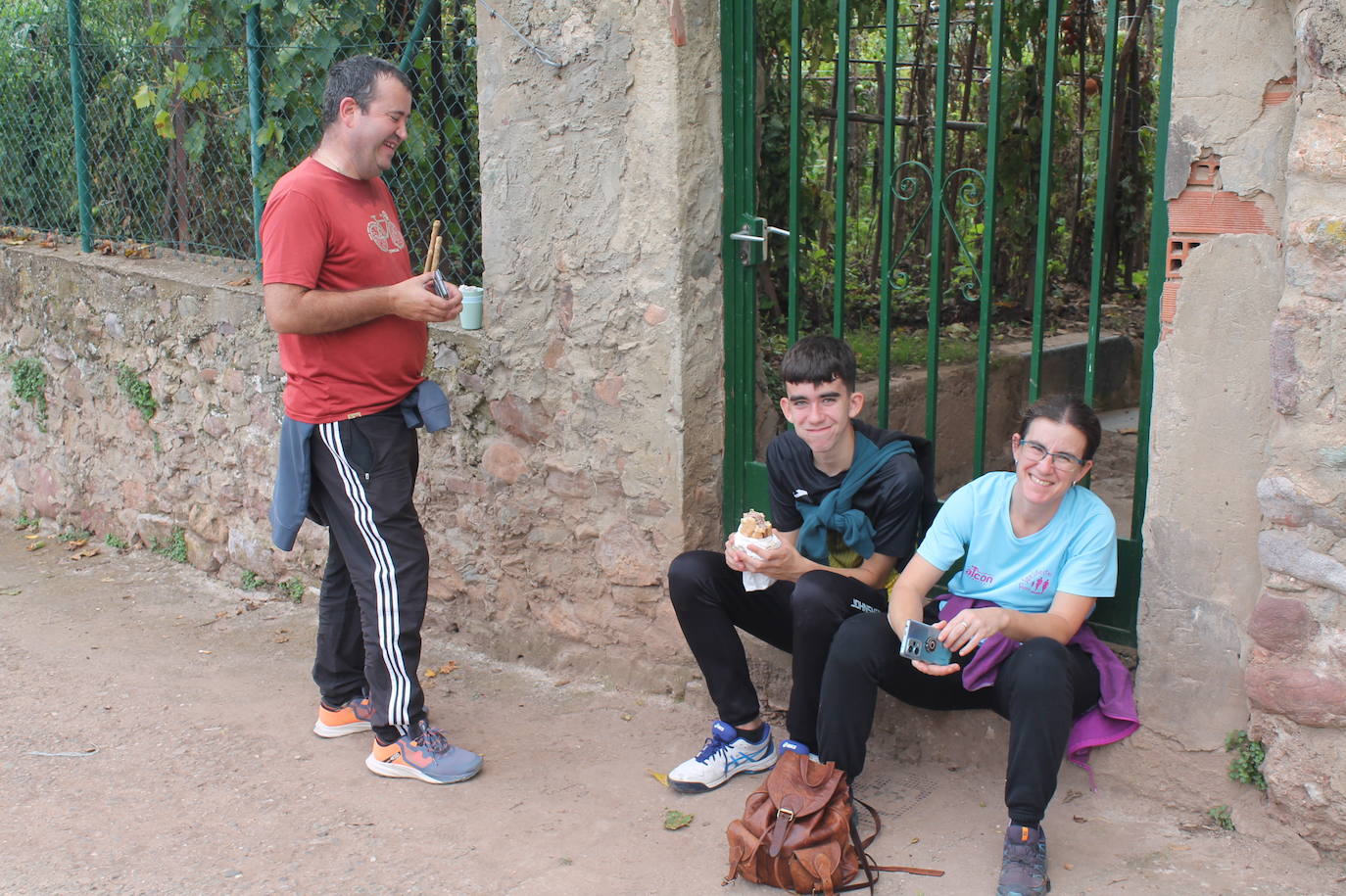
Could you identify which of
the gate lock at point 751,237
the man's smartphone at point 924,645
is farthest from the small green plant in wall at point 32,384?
the man's smartphone at point 924,645

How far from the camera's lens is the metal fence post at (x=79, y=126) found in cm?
553

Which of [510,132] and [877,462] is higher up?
[510,132]

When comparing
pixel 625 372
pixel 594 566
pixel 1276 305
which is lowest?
pixel 594 566

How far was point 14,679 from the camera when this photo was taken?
4.18m

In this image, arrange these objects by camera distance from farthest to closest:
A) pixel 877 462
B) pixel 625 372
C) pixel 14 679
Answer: pixel 14 679, pixel 625 372, pixel 877 462

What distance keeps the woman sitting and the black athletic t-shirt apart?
133mm

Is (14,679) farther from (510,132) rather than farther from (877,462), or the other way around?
(877,462)

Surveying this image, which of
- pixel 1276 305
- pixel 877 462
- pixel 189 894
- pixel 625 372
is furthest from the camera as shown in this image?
pixel 625 372

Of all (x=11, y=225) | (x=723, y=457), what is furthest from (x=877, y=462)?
(x=11, y=225)

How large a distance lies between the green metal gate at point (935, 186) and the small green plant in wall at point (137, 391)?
2.54 m

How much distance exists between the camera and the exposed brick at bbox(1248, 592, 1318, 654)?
8.69ft

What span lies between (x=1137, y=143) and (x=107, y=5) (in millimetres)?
5066

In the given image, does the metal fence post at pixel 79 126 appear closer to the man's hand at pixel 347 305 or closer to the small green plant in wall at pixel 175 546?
the small green plant in wall at pixel 175 546

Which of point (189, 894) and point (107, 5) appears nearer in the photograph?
point (189, 894)
